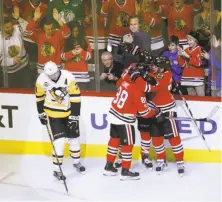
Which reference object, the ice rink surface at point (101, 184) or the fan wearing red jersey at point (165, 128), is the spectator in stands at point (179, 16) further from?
the ice rink surface at point (101, 184)

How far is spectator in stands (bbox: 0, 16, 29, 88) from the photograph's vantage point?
5123 millimetres

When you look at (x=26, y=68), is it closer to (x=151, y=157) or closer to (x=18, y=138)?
(x=18, y=138)

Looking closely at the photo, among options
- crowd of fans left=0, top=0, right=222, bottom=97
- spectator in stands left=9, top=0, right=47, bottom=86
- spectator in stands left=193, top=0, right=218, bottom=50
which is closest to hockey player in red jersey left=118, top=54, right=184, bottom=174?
crowd of fans left=0, top=0, right=222, bottom=97

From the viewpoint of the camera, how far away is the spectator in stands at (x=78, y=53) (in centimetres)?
496

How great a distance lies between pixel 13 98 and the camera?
16.4 feet

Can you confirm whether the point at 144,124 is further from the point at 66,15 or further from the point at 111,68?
the point at 66,15

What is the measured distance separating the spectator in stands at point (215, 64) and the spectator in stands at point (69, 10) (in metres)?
0.97

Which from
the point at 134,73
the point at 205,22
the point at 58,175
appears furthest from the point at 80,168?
the point at 205,22

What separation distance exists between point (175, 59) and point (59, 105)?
0.92m

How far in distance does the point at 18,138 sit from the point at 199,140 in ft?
4.48

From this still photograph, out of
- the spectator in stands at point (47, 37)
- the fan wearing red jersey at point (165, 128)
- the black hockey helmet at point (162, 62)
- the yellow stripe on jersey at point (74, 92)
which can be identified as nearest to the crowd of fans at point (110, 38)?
the spectator in stands at point (47, 37)

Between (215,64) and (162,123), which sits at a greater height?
(215,64)

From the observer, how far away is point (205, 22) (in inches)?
186

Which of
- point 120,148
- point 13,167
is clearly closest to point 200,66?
point 120,148
